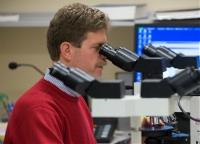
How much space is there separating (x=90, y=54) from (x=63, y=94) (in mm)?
141

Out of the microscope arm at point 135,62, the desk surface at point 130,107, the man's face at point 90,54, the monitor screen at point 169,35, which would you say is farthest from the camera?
the monitor screen at point 169,35

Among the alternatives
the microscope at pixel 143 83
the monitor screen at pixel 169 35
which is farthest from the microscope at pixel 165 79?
the monitor screen at pixel 169 35

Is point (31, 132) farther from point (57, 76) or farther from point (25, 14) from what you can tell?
point (25, 14)

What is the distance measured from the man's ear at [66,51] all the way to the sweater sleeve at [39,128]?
216 mm

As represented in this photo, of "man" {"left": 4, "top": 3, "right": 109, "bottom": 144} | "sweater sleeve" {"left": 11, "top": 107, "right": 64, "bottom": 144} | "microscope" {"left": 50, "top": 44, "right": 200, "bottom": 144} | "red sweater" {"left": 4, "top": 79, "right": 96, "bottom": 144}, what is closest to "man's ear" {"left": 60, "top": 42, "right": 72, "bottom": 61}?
"man" {"left": 4, "top": 3, "right": 109, "bottom": 144}

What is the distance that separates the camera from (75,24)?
138 cm

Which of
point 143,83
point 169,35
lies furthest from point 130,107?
point 169,35

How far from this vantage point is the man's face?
1306 mm

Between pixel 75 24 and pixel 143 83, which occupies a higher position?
pixel 75 24

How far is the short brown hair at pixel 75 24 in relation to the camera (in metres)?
1.38

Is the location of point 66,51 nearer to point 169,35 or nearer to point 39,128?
point 39,128

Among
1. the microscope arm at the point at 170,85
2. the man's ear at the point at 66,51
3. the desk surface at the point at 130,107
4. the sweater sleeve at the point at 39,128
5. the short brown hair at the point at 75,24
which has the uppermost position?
the short brown hair at the point at 75,24

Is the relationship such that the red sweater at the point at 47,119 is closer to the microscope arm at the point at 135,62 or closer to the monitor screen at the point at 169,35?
the microscope arm at the point at 135,62

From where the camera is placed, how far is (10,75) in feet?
9.10
